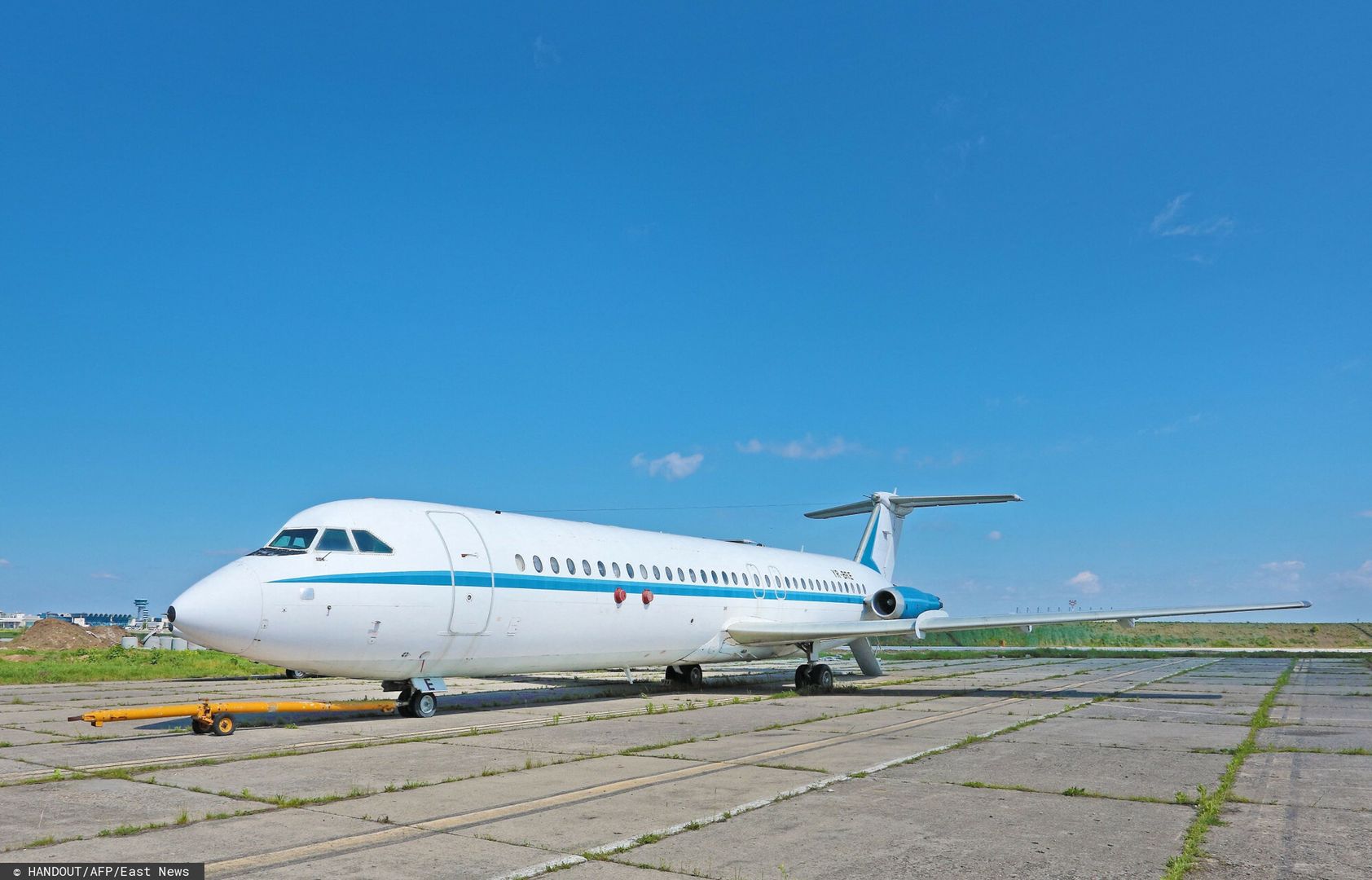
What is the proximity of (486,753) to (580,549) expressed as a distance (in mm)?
6713

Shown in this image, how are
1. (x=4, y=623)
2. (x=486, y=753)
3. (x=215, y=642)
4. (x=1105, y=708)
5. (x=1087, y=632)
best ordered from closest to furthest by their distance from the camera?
(x=486, y=753) → (x=215, y=642) → (x=1105, y=708) → (x=1087, y=632) → (x=4, y=623)

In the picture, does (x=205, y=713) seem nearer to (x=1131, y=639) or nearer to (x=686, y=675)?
(x=686, y=675)

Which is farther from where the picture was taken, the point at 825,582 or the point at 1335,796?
the point at 825,582

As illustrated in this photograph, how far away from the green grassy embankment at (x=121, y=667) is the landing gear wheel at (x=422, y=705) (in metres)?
9.61

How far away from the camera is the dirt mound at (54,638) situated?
45.2m

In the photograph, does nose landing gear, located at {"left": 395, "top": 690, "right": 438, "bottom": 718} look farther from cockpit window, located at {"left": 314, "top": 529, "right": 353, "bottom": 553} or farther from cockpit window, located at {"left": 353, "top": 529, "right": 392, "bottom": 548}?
cockpit window, located at {"left": 314, "top": 529, "right": 353, "bottom": 553}

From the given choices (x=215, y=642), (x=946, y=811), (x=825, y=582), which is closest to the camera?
(x=946, y=811)

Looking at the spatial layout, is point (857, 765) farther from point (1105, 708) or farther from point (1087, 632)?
point (1087, 632)

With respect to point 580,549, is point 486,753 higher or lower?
lower

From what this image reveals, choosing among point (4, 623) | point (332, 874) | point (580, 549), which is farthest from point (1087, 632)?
point (4, 623)

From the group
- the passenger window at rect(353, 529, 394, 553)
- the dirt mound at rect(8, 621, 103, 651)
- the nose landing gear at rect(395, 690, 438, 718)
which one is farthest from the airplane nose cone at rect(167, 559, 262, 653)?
the dirt mound at rect(8, 621, 103, 651)

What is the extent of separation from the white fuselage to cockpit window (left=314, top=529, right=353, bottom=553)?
8 cm

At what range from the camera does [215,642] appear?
11.3 metres

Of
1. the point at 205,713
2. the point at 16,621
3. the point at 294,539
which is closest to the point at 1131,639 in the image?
the point at 294,539
